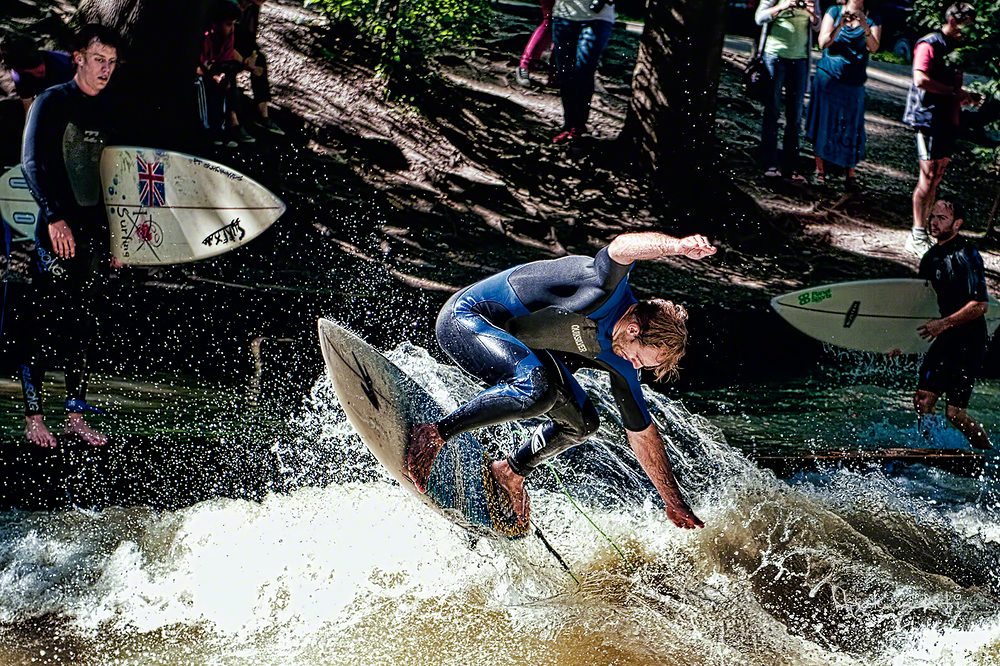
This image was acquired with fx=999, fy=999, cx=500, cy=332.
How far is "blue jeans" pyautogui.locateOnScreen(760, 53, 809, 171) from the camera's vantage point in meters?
5.75

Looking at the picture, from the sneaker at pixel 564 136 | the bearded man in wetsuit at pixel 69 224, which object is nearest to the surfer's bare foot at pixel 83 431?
the bearded man in wetsuit at pixel 69 224

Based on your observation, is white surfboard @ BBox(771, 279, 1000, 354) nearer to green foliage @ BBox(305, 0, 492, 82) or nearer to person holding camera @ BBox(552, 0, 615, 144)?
person holding camera @ BBox(552, 0, 615, 144)

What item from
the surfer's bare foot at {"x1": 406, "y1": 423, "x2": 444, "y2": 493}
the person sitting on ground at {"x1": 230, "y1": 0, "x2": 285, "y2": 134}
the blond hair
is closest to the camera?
the blond hair

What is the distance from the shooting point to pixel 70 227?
4.87 meters

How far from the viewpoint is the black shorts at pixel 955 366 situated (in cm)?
581

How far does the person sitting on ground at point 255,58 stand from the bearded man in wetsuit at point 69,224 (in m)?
0.63

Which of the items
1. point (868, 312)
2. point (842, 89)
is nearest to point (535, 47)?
point (842, 89)

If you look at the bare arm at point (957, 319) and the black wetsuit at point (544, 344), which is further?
the bare arm at point (957, 319)

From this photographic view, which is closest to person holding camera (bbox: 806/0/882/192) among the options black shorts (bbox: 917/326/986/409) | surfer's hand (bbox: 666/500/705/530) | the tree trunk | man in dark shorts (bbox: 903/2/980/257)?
man in dark shorts (bbox: 903/2/980/257)

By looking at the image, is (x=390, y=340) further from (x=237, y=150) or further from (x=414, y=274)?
(x=237, y=150)

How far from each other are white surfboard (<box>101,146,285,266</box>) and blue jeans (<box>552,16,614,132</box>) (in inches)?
67.7

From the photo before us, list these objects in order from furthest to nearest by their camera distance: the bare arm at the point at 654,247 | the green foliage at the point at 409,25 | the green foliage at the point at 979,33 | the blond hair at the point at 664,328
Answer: the green foliage at the point at 979,33 → the green foliage at the point at 409,25 → the blond hair at the point at 664,328 → the bare arm at the point at 654,247

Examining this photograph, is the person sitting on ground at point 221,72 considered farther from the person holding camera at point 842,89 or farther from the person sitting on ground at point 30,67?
the person holding camera at point 842,89

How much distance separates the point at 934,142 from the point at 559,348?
3.37 metres
